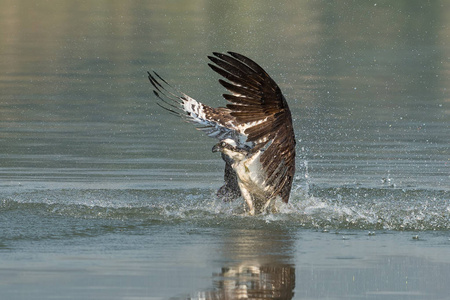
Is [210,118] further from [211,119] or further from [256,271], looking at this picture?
[256,271]

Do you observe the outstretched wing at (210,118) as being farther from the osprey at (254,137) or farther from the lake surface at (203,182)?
the lake surface at (203,182)

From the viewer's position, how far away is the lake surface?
8078 millimetres

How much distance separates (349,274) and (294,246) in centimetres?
119

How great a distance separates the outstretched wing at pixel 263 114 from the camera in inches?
397

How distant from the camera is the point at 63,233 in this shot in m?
9.68

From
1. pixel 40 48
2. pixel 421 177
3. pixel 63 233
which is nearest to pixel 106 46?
pixel 40 48

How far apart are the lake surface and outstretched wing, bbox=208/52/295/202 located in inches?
18.3

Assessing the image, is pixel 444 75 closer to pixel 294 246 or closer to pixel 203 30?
pixel 203 30

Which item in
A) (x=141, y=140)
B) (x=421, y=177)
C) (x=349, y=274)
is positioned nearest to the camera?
(x=349, y=274)

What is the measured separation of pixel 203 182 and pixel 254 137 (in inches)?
105

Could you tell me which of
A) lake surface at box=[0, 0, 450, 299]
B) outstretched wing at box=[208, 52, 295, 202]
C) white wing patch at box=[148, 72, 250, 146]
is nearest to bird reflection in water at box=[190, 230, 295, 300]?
lake surface at box=[0, 0, 450, 299]

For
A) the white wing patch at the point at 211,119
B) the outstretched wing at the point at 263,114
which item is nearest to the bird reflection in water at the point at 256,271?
the outstretched wing at the point at 263,114

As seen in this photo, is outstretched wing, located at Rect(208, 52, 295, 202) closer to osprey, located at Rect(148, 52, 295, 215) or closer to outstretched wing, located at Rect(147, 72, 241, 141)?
osprey, located at Rect(148, 52, 295, 215)

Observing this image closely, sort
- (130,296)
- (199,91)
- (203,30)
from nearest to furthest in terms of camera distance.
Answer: (130,296) → (199,91) → (203,30)
